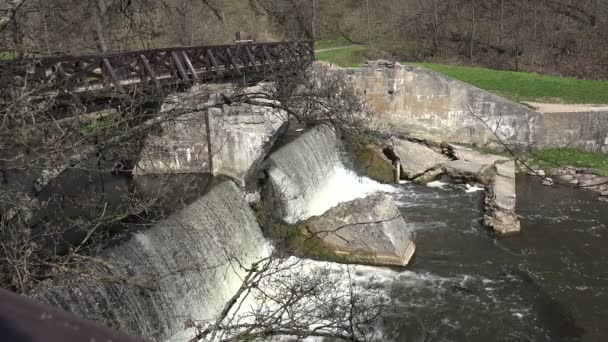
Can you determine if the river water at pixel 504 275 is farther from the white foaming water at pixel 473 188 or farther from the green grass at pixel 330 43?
the green grass at pixel 330 43

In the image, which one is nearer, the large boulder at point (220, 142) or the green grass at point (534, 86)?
the large boulder at point (220, 142)

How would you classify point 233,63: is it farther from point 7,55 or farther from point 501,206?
point 7,55

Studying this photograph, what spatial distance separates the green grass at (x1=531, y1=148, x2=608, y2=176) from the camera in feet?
49.0

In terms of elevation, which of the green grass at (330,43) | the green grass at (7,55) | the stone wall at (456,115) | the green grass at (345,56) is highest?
the green grass at (330,43)

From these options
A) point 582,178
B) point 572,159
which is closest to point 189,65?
point 582,178

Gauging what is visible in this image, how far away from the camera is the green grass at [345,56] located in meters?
23.8

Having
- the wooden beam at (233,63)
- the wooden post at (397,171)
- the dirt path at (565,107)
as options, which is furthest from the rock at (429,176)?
the wooden beam at (233,63)

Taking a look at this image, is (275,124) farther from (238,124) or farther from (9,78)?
(9,78)

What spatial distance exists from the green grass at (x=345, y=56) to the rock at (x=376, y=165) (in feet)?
29.4

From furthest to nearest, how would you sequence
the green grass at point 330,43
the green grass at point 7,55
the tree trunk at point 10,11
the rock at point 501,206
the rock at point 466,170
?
the green grass at point 330,43, the rock at point 466,170, the rock at point 501,206, the green grass at point 7,55, the tree trunk at point 10,11

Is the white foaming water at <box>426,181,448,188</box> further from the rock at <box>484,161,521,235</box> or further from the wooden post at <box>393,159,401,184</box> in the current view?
the rock at <box>484,161,521,235</box>

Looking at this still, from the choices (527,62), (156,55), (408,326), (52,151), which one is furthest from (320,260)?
(527,62)

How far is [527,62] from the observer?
25.9 metres

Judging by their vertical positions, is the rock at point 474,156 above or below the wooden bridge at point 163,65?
below
